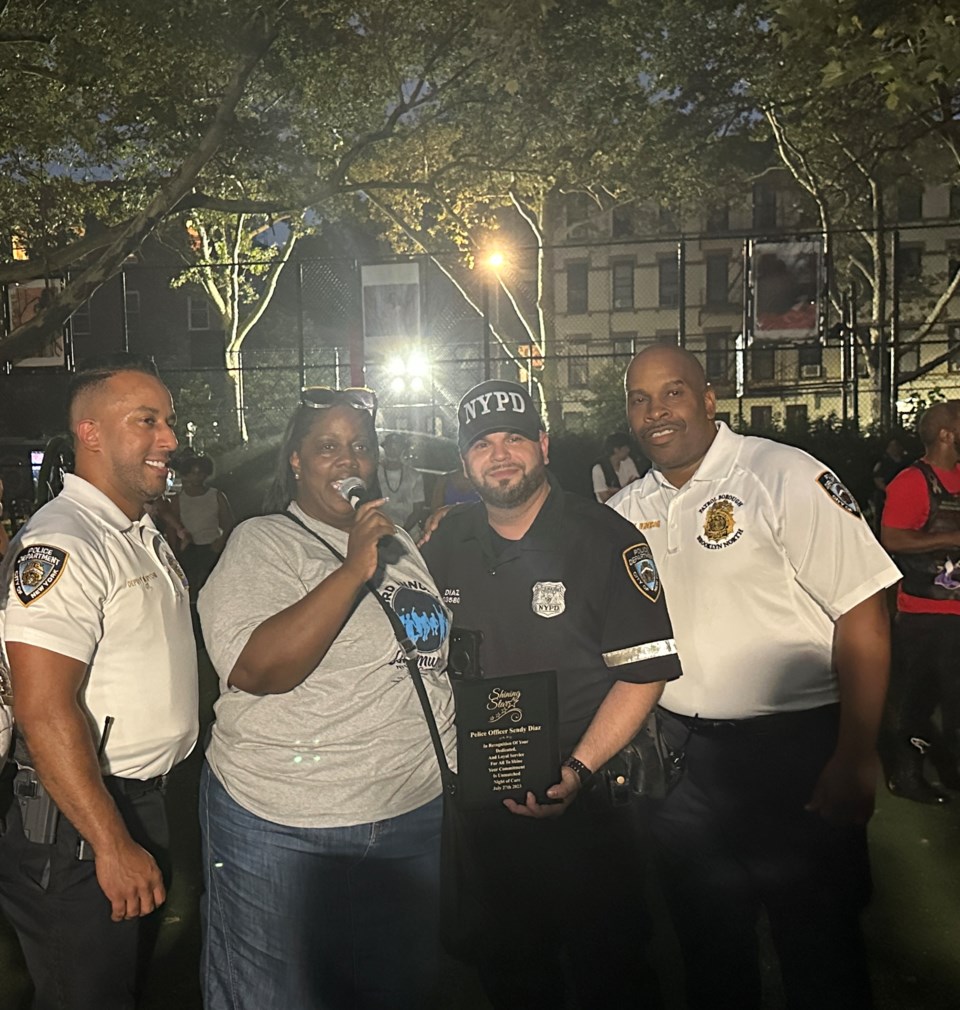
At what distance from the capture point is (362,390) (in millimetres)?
3061

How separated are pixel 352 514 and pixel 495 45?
15.4m

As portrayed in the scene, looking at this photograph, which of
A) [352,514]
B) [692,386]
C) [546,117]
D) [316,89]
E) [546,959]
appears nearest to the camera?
[352,514]

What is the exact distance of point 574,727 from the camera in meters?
2.98

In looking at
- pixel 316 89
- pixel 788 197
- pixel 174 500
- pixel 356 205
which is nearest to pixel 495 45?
pixel 316 89

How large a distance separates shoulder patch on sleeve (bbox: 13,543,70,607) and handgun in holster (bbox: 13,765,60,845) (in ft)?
1.55

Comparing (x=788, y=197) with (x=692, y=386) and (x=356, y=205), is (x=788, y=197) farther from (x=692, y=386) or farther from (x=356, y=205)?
(x=692, y=386)

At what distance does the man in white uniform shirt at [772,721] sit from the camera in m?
2.97

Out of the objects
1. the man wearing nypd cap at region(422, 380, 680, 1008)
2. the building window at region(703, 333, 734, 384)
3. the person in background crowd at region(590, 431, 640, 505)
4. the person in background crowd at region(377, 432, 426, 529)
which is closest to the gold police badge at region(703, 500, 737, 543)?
the man wearing nypd cap at region(422, 380, 680, 1008)

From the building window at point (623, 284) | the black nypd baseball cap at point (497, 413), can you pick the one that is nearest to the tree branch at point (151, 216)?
the black nypd baseball cap at point (497, 413)

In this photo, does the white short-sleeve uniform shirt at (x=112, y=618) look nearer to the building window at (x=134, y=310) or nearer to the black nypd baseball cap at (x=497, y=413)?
→ the black nypd baseball cap at (x=497, y=413)

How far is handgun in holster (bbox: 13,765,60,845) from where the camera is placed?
248cm

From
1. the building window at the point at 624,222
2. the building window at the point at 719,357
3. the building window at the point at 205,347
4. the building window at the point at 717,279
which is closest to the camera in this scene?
the building window at the point at 624,222

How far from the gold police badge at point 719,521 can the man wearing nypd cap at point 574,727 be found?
0.28 m

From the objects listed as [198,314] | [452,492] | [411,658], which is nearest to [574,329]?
[198,314]
